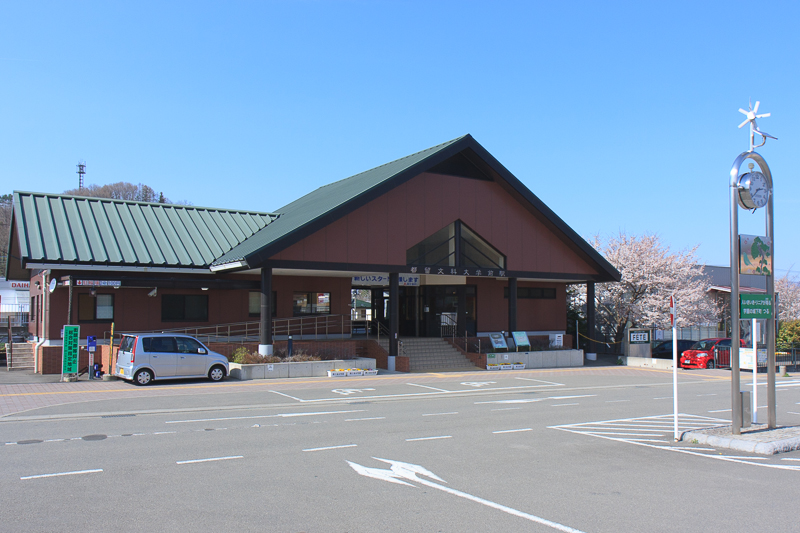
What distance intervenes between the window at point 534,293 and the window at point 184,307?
1552 centimetres

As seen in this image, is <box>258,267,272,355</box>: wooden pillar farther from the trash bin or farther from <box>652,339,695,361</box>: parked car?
<box>652,339,695,361</box>: parked car

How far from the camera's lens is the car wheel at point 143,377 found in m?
19.1

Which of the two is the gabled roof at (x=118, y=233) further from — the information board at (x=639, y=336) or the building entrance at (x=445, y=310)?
the information board at (x=639, y=336)

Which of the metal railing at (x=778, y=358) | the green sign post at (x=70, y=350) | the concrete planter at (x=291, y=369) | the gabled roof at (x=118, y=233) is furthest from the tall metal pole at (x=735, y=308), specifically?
the metal railing at (x=778, y=358)

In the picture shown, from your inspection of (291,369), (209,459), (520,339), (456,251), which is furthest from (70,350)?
(520,339)

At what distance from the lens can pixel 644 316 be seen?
126 feet

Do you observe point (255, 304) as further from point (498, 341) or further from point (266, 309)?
point (498, 341)

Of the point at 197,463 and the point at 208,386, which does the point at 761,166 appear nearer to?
the point at 197,463

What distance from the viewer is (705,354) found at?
98.9 ft

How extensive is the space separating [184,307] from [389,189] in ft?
32.4

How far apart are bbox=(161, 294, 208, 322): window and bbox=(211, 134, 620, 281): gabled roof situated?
2.45 m

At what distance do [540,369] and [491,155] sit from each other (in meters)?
10.0

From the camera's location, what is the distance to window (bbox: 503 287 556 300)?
34.0 meters

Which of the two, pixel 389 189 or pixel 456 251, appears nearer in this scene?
pixel 389 189
